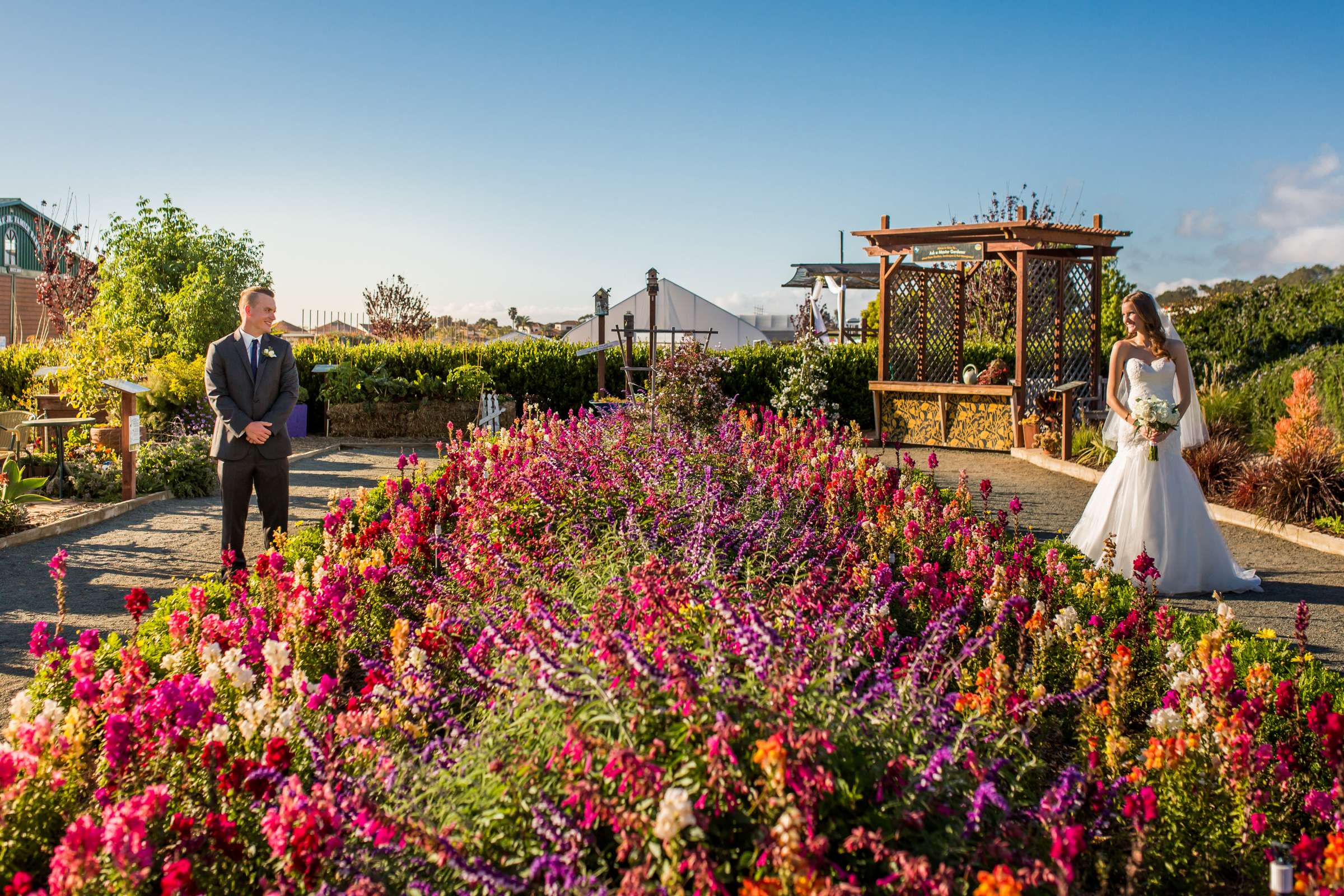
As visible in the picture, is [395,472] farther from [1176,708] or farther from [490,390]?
[1176,708]

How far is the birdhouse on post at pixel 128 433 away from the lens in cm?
875

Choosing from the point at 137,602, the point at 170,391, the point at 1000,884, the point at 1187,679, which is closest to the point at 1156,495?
the point at 1187,679

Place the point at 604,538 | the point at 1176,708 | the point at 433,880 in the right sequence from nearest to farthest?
the point at 433,880 < the point at 1176,708 < the point at 604,538

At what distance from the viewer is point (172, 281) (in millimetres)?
17969

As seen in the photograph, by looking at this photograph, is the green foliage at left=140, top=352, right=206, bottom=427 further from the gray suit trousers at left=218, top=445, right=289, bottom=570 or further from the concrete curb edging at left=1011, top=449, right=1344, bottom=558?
the concrete curb edging at left=1011, top=449, right=1344, bottom=558

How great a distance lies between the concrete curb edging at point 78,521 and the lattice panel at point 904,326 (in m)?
10.5

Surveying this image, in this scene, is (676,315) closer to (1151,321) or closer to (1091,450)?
(1091,450)

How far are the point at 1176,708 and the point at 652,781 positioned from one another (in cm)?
189

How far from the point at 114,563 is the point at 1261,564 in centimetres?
760

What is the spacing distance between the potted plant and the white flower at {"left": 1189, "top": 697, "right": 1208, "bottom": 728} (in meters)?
10.2

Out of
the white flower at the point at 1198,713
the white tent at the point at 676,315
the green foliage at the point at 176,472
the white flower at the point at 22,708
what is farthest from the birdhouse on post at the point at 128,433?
the white tent at the point at 676,315

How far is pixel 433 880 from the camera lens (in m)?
1.92

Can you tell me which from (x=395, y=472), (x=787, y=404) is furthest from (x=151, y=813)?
(x=787, y=404)

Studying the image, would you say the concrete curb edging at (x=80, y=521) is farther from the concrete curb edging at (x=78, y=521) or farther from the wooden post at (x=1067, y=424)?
the wooden post at (x=1067, y=424)
